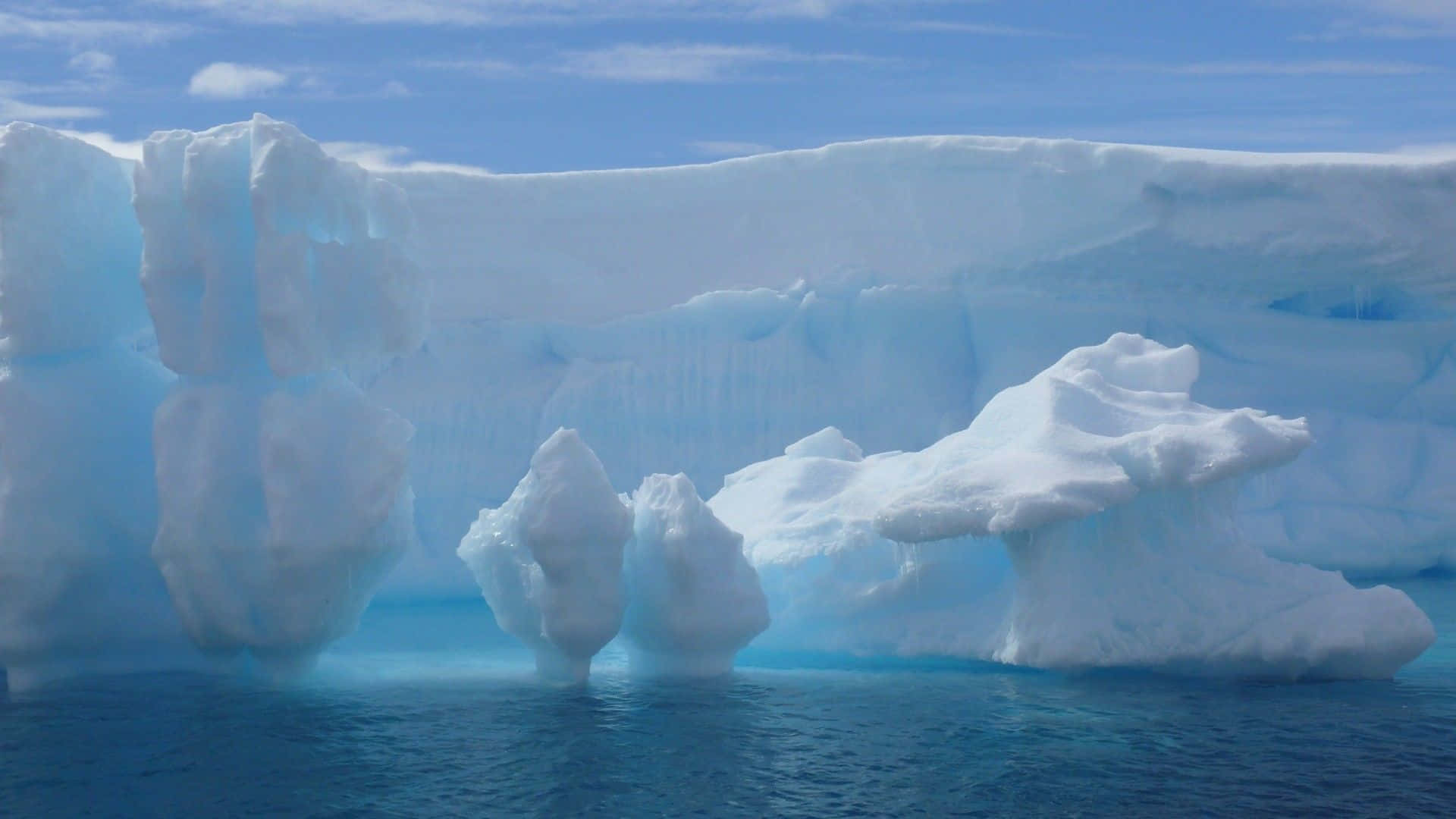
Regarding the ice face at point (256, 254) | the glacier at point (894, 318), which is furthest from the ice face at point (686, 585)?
the ice face at point (256, 254)

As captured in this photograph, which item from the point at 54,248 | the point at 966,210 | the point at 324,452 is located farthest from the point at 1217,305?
the point at 54,248

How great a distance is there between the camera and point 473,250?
15336mm

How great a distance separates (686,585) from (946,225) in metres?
6.76

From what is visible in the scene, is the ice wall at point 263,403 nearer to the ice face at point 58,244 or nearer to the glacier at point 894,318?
the ice face at point 58,244

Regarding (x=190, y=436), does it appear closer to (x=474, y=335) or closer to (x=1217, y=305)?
(x=474, y=335)

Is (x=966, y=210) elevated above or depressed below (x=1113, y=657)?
above

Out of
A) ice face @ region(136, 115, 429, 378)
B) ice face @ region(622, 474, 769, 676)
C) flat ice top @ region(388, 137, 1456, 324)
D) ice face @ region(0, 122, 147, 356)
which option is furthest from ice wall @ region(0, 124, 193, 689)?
flat ice top @ region(388, 137, 1456, 324)

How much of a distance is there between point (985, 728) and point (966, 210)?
782 cm

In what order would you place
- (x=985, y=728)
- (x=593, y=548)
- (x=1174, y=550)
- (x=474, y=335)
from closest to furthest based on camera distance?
(x=985, y=728)
(x=593, y=548)
(x=1174, y=550)
(x=474, y=335)

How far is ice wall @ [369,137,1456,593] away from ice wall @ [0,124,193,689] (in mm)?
4615

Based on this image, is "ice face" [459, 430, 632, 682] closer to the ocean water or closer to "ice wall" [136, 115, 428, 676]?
the ocean water

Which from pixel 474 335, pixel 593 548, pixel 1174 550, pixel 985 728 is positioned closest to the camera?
pixel 985 728

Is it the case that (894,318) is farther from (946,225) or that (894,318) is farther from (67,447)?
(67,447)

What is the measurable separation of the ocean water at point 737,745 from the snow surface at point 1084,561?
24 centimetres
